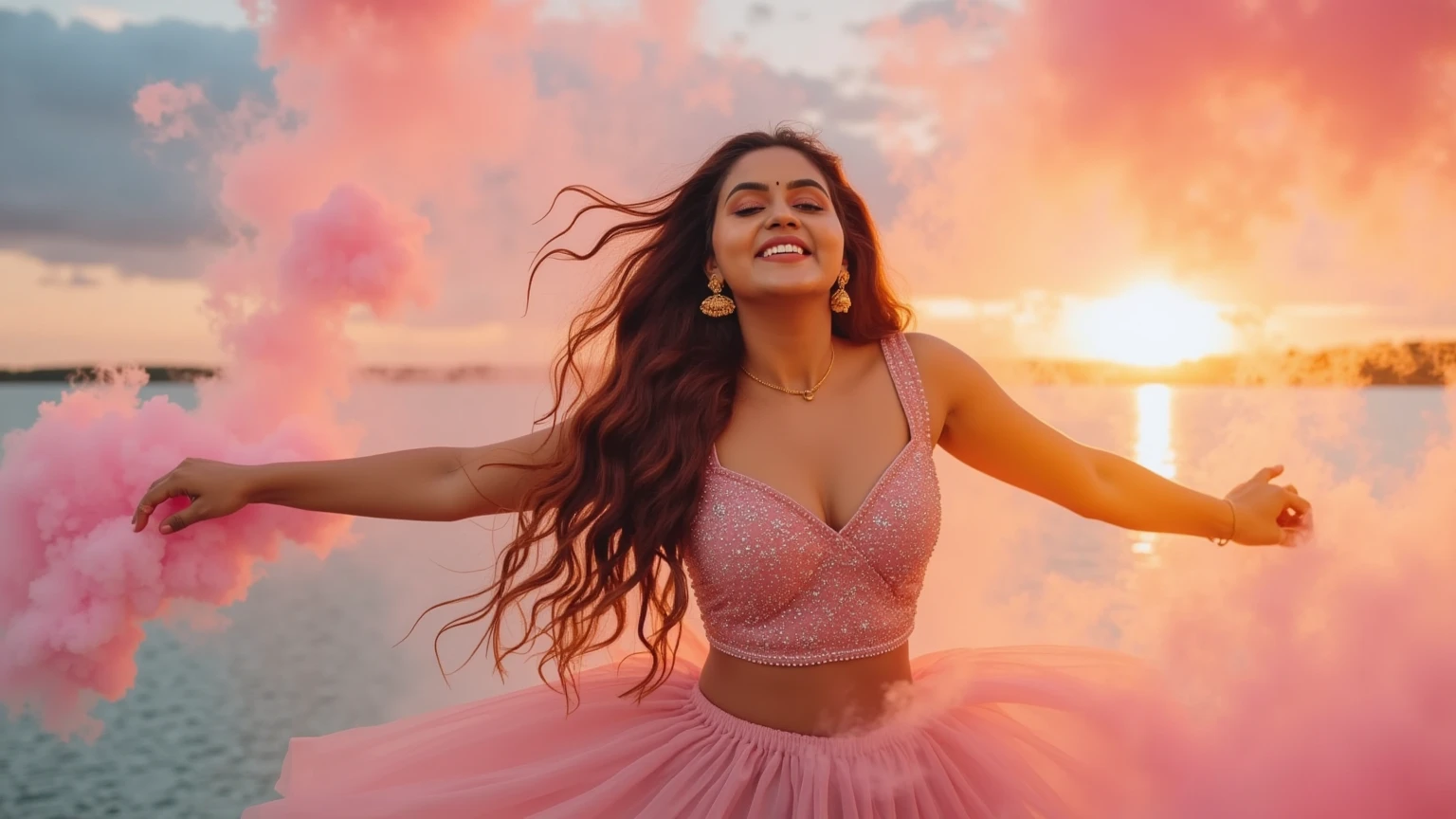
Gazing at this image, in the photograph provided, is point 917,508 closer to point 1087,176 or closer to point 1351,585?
point 1351,585

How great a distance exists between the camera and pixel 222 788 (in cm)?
870

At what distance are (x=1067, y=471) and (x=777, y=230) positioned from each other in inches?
42.6

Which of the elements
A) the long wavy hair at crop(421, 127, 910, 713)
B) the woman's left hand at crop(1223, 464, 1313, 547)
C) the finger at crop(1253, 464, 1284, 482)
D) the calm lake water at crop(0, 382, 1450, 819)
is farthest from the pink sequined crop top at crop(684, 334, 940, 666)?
the calm lake water at crop(0, 382, 1450, 819)

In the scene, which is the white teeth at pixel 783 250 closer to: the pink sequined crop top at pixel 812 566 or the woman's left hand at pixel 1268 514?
the pink sequined crop top at pixel 812 566

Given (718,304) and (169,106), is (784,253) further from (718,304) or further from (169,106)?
(169,106)

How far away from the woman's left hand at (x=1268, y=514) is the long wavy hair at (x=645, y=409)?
3.76ft

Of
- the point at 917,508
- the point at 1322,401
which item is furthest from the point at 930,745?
the point at 1322,401

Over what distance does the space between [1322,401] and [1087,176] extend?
1450 millimetres

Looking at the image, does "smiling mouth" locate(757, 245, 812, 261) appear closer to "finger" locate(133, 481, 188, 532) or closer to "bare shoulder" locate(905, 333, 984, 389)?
"bare shoulder" locate(905, 333, 984, 389)

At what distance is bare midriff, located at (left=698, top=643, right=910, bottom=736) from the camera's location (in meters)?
2.55

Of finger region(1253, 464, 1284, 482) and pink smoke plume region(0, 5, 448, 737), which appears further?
finger region(1253, 464, 1284, 482)

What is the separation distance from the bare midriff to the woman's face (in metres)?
0.98

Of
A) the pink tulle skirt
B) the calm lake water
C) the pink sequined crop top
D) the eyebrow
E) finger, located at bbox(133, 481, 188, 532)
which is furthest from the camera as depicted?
the calm lake water

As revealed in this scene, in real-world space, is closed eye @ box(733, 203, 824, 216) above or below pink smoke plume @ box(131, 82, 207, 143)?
below
